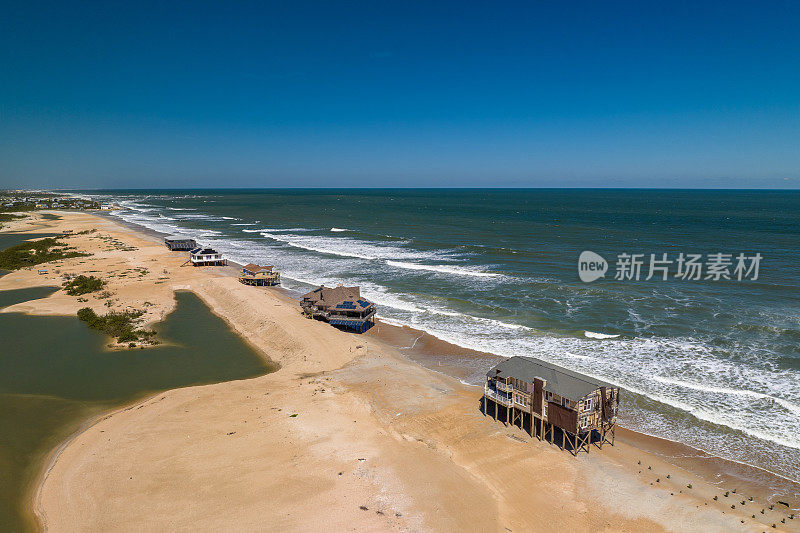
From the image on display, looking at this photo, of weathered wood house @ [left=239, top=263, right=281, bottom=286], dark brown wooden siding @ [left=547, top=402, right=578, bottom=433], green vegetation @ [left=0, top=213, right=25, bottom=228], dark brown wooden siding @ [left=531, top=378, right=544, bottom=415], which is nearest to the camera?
dark brown wooden siding @ [left=547, top=402, right=578, bottom=433]

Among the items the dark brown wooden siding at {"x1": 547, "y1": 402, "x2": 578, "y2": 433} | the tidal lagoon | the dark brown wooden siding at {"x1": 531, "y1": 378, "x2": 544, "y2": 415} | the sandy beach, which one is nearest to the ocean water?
the sandy beach

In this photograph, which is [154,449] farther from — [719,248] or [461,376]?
[719,248]

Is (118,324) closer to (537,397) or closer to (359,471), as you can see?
(359,471)

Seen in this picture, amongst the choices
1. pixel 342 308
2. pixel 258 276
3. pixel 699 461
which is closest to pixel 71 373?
pixel 342 308

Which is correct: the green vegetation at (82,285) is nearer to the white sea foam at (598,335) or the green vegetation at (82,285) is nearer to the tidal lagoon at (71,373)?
the tidal lagoon at (71,373)

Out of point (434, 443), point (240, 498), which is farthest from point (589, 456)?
point (240, 498)

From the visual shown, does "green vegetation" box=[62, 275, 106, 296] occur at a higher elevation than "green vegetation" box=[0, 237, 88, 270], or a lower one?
lower

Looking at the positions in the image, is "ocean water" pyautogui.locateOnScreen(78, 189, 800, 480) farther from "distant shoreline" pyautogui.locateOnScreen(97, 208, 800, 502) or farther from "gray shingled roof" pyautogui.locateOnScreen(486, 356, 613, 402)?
"gray shingled roof" pyautogui.locateOnScreen(486, 356, 613, 402)

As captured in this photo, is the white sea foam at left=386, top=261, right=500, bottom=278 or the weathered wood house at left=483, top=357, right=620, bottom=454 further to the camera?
the white sea foam at left=386, top=261, right=500, bottom=278

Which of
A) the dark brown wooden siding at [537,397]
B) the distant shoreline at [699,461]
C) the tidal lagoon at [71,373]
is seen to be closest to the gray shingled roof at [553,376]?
the dark brown wooden siding at [537,397]
